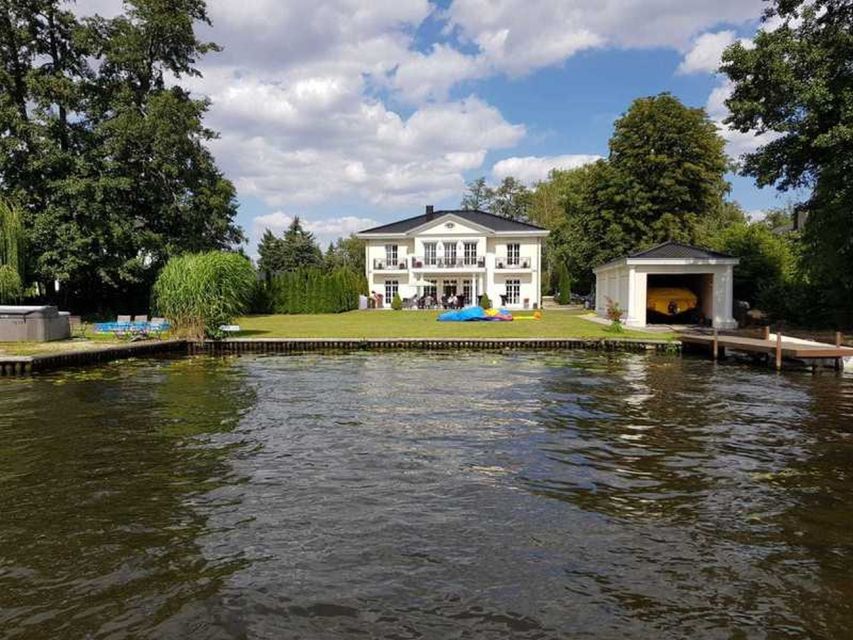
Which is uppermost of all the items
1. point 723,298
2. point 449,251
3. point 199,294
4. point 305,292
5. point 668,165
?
point 668,165

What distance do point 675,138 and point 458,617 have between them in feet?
139

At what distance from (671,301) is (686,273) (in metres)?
2.56

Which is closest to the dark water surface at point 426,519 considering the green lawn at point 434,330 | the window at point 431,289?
the green lawn at point 434,330

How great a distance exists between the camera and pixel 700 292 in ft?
109

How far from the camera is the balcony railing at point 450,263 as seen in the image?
51625mm

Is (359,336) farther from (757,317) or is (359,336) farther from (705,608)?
(705,608)

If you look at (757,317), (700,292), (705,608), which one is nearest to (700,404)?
(705,608)

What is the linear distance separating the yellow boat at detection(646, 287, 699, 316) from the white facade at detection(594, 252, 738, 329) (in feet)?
2.32

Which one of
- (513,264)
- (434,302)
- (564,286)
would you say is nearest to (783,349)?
(513,264)

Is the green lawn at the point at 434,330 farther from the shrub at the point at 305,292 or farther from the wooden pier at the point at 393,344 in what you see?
the shrub at the point at 305,292

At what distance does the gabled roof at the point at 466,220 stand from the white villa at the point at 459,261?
91 mm

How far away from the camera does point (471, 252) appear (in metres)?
52.4

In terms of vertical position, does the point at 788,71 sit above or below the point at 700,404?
above

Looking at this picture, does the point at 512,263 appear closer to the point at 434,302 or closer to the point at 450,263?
the point at 450,263
